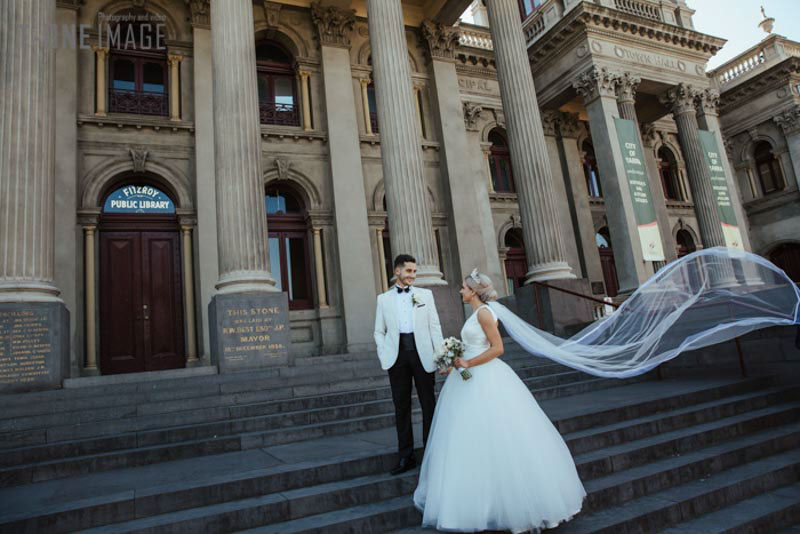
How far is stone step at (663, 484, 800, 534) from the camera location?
4.04 m

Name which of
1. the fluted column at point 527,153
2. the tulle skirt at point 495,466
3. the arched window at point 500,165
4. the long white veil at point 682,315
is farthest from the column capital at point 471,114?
the tulle skirt at point 495,466

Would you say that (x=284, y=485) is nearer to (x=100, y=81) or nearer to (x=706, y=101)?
(x=100, y=81)

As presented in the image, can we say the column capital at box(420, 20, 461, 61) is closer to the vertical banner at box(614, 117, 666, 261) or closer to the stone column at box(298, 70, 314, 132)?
the stone column at box(298, 70, 314, 132)

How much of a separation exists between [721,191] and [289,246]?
15.6 m

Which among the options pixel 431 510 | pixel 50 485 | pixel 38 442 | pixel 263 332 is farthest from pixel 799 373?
pixel 38 442

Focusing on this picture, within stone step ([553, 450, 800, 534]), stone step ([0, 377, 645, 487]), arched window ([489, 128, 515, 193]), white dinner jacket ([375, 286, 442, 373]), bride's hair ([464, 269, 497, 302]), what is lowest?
stone step ([553, 450, 800, 534])

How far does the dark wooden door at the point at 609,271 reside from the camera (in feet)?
68.3

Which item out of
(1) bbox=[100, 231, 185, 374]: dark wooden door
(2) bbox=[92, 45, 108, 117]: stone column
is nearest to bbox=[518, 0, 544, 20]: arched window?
(2) bbox=[92, 45, 108, 117]: stone column

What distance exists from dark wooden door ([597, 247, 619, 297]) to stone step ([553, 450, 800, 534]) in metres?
16.0

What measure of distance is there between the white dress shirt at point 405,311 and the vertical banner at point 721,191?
718 inches

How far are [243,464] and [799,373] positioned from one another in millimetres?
8057

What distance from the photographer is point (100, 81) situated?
13.3m

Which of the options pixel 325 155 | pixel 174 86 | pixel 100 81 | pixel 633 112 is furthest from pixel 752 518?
pixel 633 112

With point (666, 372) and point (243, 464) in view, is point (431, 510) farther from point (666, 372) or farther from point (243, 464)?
point (666, 372)
